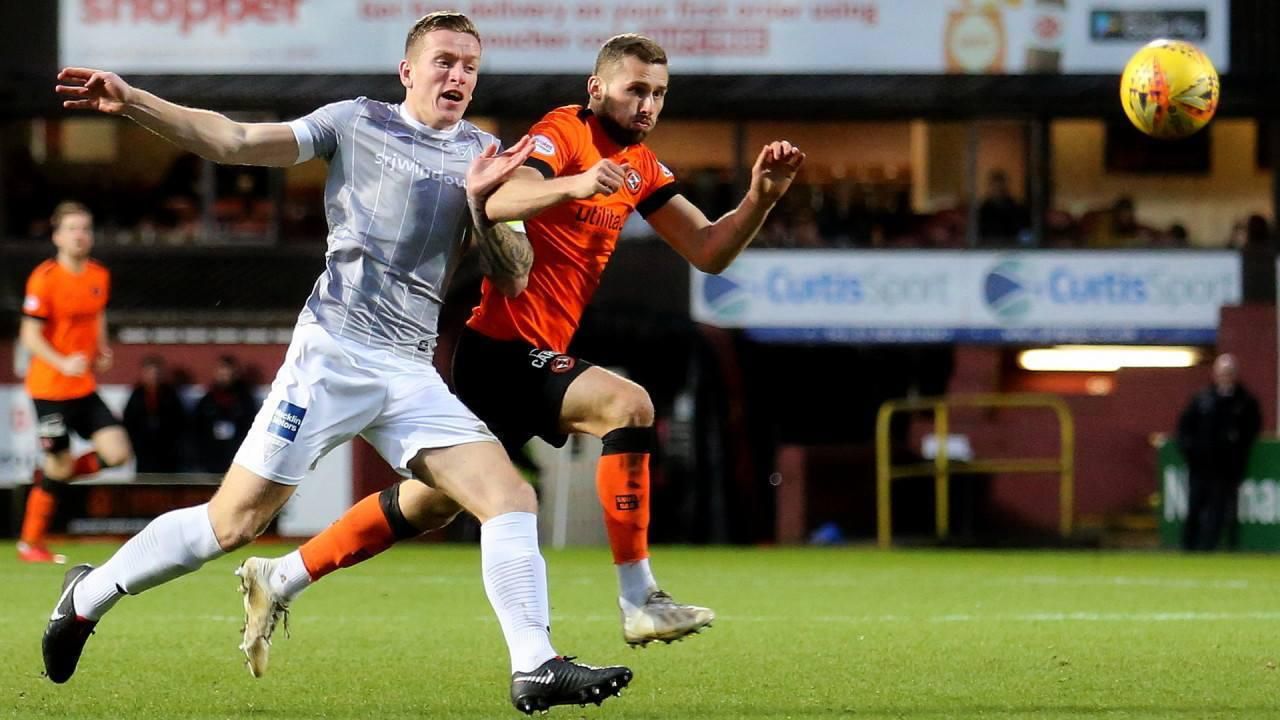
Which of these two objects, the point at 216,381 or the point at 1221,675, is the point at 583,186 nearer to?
the point at 1221,675

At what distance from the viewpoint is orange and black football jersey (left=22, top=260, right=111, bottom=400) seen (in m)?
13.9

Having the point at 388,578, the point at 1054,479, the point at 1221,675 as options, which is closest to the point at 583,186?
the point at 1221,675

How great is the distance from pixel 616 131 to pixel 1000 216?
57.2 ft

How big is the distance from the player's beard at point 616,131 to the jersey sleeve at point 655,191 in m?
0.19

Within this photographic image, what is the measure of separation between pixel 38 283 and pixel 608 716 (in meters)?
8.49

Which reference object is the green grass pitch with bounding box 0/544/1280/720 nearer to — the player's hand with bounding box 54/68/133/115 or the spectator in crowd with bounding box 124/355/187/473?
the player's hand with bounding box 54/68/133/115

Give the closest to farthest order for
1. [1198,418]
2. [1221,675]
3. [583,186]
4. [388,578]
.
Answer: [583,186] < [1221,675] < [388,578] < [1198,418]

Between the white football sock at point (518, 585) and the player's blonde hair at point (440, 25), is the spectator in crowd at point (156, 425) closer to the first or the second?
the player's blonde hair at point (440, 25)

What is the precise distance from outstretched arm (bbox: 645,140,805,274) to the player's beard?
32 centimetres

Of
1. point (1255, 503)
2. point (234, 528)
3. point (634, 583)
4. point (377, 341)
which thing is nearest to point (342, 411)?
point (377, 341)

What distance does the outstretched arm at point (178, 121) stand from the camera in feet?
19.9

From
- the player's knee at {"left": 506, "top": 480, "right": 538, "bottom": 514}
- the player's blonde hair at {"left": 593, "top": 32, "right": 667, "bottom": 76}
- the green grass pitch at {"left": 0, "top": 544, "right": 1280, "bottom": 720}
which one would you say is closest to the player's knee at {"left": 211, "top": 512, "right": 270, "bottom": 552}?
the green grass pitch at {"left": 0, "top": 544, "right": 1280, "bottom": 720}

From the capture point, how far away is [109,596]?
661cm

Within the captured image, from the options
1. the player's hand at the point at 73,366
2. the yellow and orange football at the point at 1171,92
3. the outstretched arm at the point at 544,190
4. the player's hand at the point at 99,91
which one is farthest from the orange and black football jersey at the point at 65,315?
the outstretched arm at the point at 544,190
